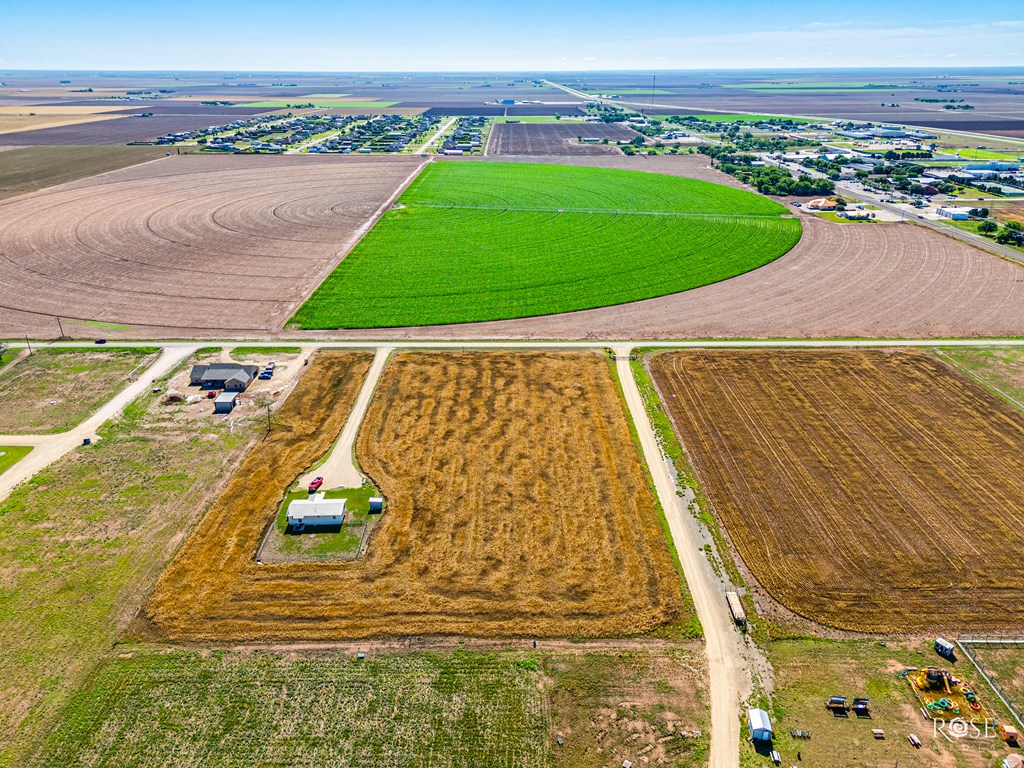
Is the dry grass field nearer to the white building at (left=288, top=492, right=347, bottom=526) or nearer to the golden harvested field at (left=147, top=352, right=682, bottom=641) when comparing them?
the golden harvested field at (left=147, top=352, right=682, bottom=641)

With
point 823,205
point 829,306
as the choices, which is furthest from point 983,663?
point 823,205

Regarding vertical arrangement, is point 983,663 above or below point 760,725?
below

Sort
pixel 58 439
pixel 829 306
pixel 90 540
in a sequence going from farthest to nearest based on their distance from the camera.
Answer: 1. pixel 829 306
2. pixel 58 439
3. pixel 90 540

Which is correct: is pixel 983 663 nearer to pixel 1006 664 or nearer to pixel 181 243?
pixel 1006 664

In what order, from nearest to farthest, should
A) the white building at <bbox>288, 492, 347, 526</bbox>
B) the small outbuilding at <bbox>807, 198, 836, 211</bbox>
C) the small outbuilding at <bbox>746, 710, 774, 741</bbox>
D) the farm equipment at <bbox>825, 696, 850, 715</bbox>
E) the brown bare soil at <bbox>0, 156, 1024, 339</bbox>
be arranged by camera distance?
the small outbuilding at <bbox>746, 710, 774, 741</bbox>
the farm equipment at <bbox>825, 696, 850, 715</bbox>
the white building at <bbox>288, 492, 347, 526</bbox>
the brown bare soil at <bbox>0, 156, 1024, 339</bbox>
the small outbuilding at <bbox>807, 198, 836, 211</bbox>

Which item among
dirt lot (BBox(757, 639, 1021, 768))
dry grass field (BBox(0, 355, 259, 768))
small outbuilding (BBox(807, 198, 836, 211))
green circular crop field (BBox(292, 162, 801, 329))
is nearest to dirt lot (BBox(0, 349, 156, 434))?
dry grass field (BBox(0, 355, 259, 768))

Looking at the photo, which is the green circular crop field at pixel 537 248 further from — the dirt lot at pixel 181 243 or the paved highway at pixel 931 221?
the paved highway at pixel 931 221

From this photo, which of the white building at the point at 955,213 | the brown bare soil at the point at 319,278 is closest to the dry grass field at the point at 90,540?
the brown bare soil at the point at 319,278
